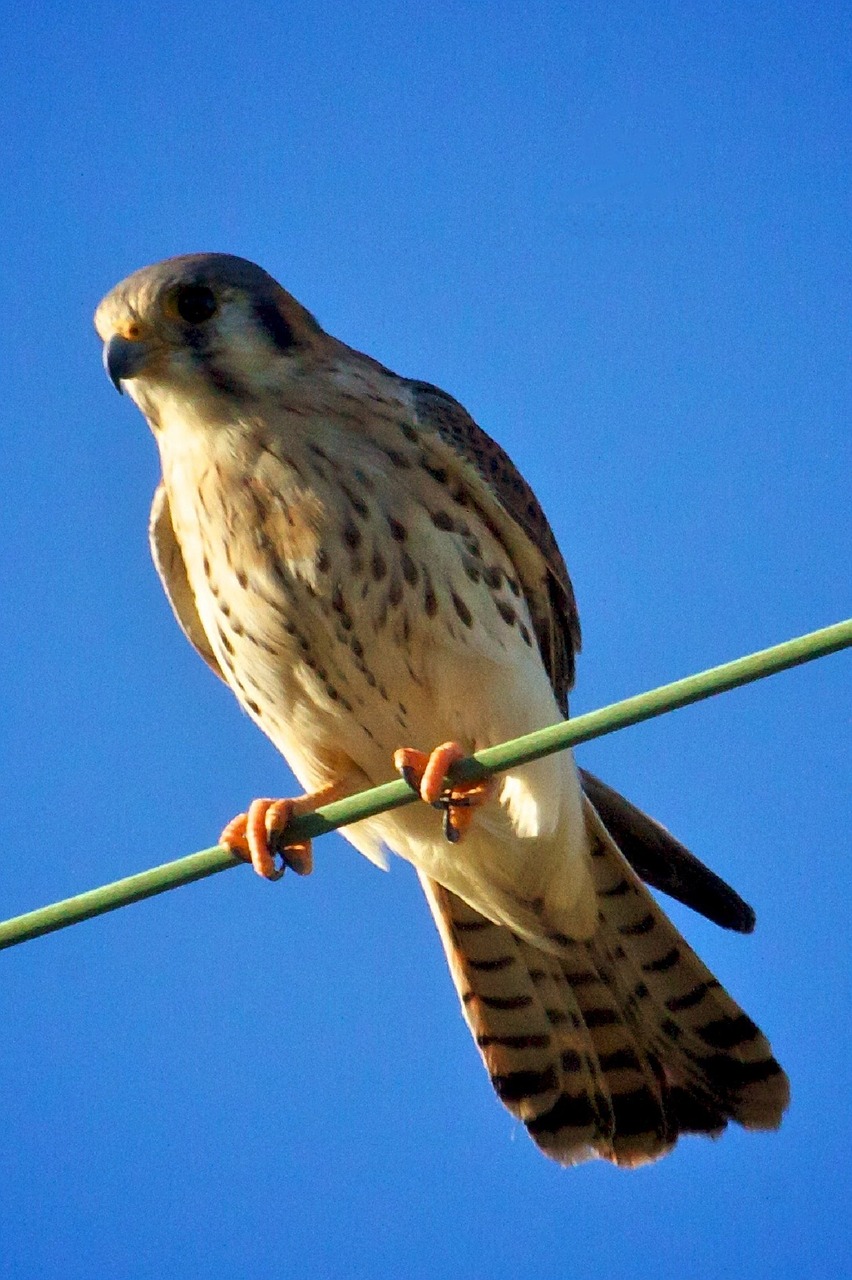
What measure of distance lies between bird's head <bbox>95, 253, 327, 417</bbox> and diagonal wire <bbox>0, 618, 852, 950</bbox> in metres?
1.37

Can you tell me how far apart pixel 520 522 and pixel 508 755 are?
5.19ft

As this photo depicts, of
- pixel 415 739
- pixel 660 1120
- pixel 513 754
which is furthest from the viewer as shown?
pixel 660 1120

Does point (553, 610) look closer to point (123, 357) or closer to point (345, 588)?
point (345, 588)

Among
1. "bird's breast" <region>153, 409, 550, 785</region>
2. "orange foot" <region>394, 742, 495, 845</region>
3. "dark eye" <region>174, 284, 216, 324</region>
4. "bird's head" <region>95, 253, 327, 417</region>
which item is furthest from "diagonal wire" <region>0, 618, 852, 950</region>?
"dark eye" <region>174, 284, 216, 324</region>

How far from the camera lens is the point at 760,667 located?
1997 mm

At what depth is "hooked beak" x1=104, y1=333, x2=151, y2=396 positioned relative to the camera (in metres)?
3.66

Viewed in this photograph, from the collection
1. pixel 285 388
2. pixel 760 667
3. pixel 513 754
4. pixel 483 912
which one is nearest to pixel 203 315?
pixel 285 388

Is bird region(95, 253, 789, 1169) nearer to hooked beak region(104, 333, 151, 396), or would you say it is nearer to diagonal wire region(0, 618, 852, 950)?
hooked beak region(104, 333, 151, 396)

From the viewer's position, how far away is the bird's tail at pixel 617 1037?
3.95 metres

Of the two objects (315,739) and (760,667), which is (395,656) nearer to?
(315,739)

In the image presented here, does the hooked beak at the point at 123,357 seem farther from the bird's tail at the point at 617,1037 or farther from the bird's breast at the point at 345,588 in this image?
the bird's tail at the point at 617,1037

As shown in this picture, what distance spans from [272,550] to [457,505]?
41cm

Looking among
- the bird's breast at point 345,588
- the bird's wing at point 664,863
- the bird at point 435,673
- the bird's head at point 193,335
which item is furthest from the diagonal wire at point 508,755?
the bird's head at point 193,335

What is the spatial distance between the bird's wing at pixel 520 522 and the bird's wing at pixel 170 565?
58cm
